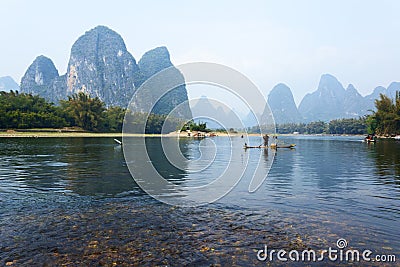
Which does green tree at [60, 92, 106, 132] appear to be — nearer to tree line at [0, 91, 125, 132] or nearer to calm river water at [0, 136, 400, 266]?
tree line at [0, 91, 125, 132]

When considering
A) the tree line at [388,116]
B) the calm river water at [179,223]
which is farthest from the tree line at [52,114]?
the tree line at [388,116]

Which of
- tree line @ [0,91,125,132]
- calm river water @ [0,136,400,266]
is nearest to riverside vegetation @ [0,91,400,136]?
tree line @ [0,91,125,132]

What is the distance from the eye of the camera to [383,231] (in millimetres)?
10453

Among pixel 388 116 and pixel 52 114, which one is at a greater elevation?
pixel 388 116

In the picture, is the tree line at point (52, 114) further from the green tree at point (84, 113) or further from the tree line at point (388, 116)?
the tree line at point (388, 116)

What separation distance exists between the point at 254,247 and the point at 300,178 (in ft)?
48.9

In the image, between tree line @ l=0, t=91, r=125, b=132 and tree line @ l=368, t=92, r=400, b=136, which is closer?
tree line @ l=0, t=91, r=125, b=132

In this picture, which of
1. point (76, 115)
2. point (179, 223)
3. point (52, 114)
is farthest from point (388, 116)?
point (179, 223)

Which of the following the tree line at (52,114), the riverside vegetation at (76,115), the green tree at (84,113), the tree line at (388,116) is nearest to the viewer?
the tree line at (52,114)

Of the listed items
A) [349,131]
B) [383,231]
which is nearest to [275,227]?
[383,231]

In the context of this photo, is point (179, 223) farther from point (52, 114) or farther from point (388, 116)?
point (388, 116)

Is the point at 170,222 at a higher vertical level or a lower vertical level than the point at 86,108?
lower

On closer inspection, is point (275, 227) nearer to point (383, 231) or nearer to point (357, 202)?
point (383, 231)

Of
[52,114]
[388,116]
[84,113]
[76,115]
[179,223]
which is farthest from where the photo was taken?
[76,115]
